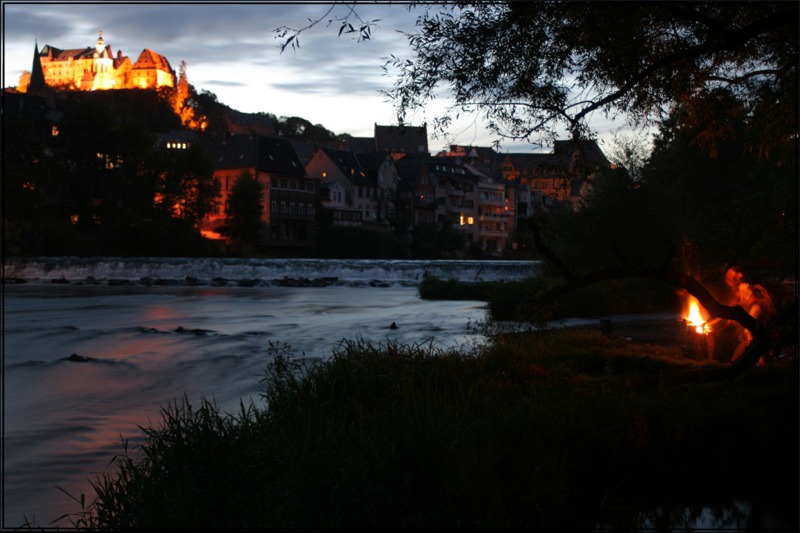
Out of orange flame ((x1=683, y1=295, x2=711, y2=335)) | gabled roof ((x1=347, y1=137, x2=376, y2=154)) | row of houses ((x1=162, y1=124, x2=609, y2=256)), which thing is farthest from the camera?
gabled roof ((x1=347, y1=137, x2=376, y2=154))

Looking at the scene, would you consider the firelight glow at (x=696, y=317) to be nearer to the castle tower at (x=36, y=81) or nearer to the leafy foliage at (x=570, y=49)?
the leafy foliage at (x=570, y=49)

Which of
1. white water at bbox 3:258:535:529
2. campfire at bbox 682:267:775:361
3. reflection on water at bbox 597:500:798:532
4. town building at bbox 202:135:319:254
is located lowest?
white water at bbox 3:258:535:529

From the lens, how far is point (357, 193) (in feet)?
344

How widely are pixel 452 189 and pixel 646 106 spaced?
346 ft

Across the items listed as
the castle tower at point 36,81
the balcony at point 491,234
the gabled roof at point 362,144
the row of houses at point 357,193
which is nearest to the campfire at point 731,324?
the row of houses at point 357,193

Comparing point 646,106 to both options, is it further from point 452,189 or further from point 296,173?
point 452,189

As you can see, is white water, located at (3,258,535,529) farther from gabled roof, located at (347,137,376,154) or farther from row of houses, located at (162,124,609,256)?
gabled roof, located at (347,137,376,154)

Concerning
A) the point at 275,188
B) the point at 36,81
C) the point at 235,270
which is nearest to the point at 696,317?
the point at 235,270

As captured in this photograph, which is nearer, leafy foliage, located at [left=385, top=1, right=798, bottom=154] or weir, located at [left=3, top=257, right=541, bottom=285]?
leafy foliage, located at [left=385, top=1, right=798, bottom=154]

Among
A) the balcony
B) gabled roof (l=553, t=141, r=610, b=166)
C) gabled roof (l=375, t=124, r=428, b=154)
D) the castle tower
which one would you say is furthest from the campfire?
the castle tower

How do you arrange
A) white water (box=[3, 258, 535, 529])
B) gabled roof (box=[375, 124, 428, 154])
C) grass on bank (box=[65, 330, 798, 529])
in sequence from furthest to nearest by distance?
gabled roof (box=[375, 124, 428, 154]) → white water (box=[3, 258, 535, 529]) → grass on bank (box=[65, 330, 798, 529])

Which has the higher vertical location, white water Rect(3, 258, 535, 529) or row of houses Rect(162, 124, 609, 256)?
row of houses Rect(162, 124, 609, 256)

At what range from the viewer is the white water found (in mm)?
10695

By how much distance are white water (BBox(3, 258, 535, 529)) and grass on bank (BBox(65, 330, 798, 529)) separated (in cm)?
143
